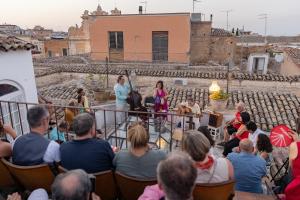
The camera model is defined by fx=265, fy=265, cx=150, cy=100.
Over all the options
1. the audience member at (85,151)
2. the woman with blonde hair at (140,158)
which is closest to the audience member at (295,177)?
the woman with blonde hair at (140,158)

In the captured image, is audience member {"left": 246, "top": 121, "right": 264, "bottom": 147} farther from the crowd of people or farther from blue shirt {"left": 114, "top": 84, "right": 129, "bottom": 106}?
blue shirt {"left": 114, "top": 84, "right": 129, "bottom": 106}

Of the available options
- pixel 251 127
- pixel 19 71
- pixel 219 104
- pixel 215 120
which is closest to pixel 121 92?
pixel 19 71

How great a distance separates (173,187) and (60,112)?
8.89 meters

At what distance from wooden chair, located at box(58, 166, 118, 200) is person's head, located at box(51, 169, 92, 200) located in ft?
2.47

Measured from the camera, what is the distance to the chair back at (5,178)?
3.36m

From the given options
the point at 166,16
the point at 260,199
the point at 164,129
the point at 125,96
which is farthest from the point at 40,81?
the point at 260,199

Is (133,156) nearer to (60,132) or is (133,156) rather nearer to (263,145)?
(263,145)

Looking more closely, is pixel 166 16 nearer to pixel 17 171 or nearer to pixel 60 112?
pixel 60 112

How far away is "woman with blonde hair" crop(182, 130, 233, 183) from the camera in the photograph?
2.75 metres

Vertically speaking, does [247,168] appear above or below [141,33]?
below

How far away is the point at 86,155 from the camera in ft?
9.96

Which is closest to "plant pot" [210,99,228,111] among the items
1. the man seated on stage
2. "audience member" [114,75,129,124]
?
the man seated on stage

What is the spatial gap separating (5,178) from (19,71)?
3685 mm

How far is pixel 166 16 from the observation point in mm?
25578
